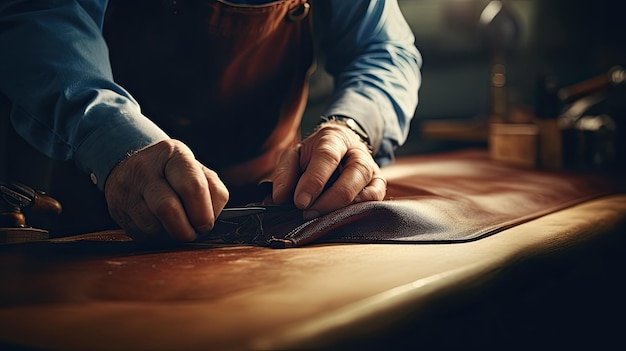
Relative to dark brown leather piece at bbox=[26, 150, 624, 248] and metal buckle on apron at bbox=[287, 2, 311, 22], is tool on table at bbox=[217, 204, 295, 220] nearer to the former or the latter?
dark brown leather piece at bbox=[26, 150, 624, 248]

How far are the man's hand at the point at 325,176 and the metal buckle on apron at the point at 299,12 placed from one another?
1.36ft

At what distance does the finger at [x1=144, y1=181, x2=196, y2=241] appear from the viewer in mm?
931

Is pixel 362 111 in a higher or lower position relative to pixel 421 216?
higher

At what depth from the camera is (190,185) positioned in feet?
3.05

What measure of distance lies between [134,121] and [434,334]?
564 millimetres

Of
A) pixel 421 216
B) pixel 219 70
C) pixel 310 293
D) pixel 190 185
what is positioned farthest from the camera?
pixel 219 70

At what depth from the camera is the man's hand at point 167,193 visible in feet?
3.07

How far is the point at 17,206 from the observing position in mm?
1055

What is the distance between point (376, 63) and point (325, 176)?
592 millimetres

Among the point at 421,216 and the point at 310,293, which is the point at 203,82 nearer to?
the point at 421,216

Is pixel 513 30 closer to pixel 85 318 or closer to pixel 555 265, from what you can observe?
pixel 555 265

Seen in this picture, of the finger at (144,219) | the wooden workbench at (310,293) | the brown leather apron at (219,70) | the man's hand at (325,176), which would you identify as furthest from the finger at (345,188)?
the brown leather apron at (219,70)

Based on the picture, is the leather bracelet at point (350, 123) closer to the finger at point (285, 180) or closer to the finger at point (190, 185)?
the finger at point (285, 180)

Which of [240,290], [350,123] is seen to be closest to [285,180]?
[350,123]
